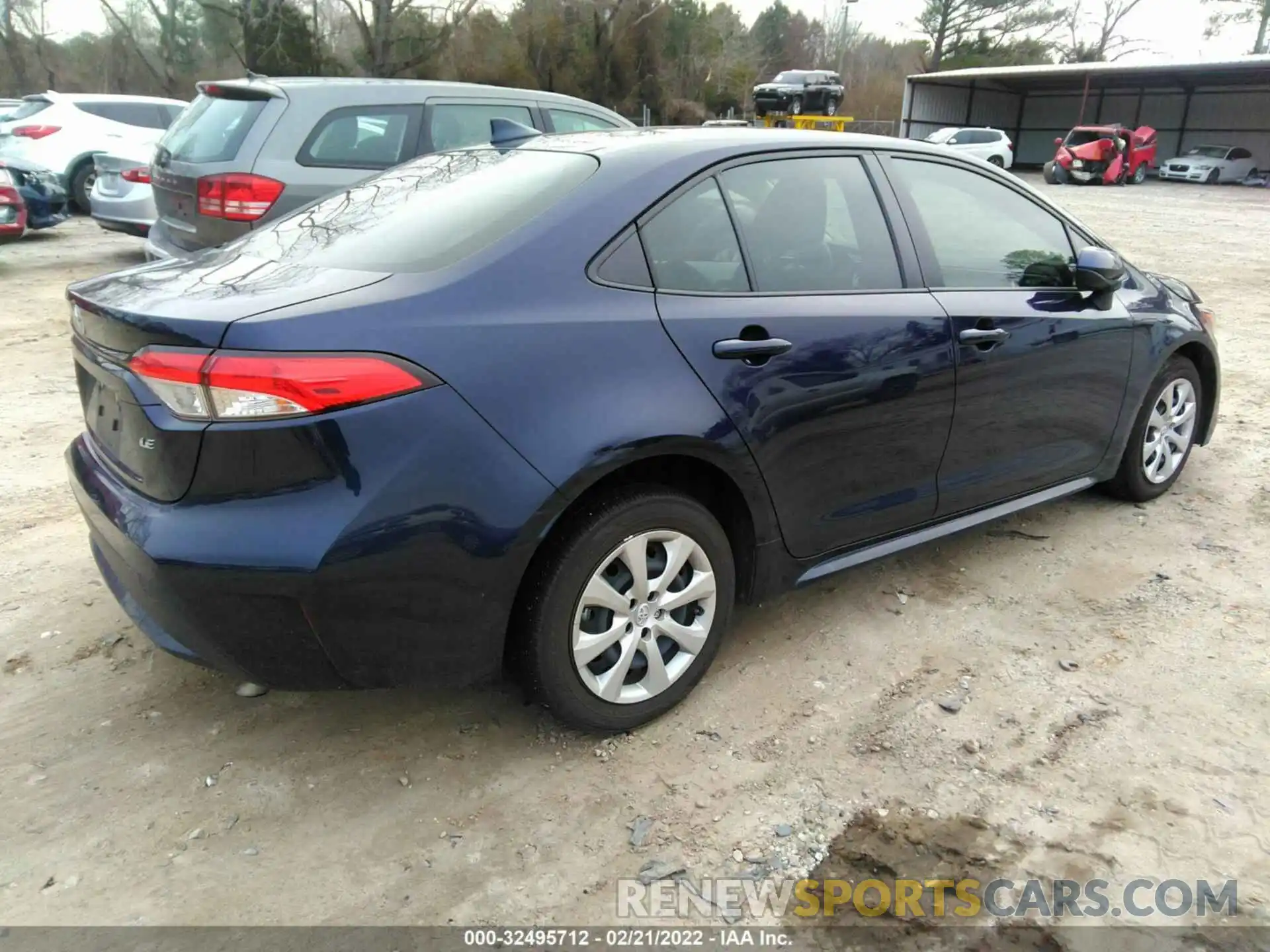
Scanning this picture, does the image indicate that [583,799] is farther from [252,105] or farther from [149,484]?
[252,105]

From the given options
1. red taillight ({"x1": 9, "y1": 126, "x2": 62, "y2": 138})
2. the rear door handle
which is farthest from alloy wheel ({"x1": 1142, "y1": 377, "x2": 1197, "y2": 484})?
red taillight ({"x1": 9, "y1": 126, "x2": 62, "y2": 138})

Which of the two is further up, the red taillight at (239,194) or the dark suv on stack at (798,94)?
the dark suv on stack at (798,94)

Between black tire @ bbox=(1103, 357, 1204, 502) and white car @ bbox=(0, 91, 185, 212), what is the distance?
40.3ft

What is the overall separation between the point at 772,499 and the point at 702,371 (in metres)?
0.49

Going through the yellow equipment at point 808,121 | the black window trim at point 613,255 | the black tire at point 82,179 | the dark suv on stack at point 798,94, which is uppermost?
the dark suv on stack at point 798,94

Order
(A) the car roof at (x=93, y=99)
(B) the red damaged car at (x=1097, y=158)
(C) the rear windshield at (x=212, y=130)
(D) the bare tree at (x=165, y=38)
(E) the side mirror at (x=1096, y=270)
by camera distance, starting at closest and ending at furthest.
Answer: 1. (E) the side mirror at (x=1096, y=270)
2. (C) the rear windshield at (x=212, y=130)
3. (A) the car roof at (x=93, y=99)
4. (B) the red damaged car at (x=1097, y=158)
5. (D) the bare tree at (x=165, y=38)

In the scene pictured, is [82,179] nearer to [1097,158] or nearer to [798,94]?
[798,94]

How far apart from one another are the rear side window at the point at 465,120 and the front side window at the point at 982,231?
398 cm

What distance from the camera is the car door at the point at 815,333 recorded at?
2.66 metres

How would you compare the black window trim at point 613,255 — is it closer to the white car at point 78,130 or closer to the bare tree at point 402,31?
the white car at point 78,130

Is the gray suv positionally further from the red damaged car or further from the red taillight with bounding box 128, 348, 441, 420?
the red damaged car

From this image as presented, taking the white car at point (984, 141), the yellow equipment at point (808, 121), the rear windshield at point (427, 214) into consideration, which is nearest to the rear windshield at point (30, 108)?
the rear windshield at point (427, 214)

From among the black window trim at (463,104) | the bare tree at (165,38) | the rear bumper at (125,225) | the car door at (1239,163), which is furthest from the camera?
the bare tree at (165,38)

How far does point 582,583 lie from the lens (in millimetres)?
2463
